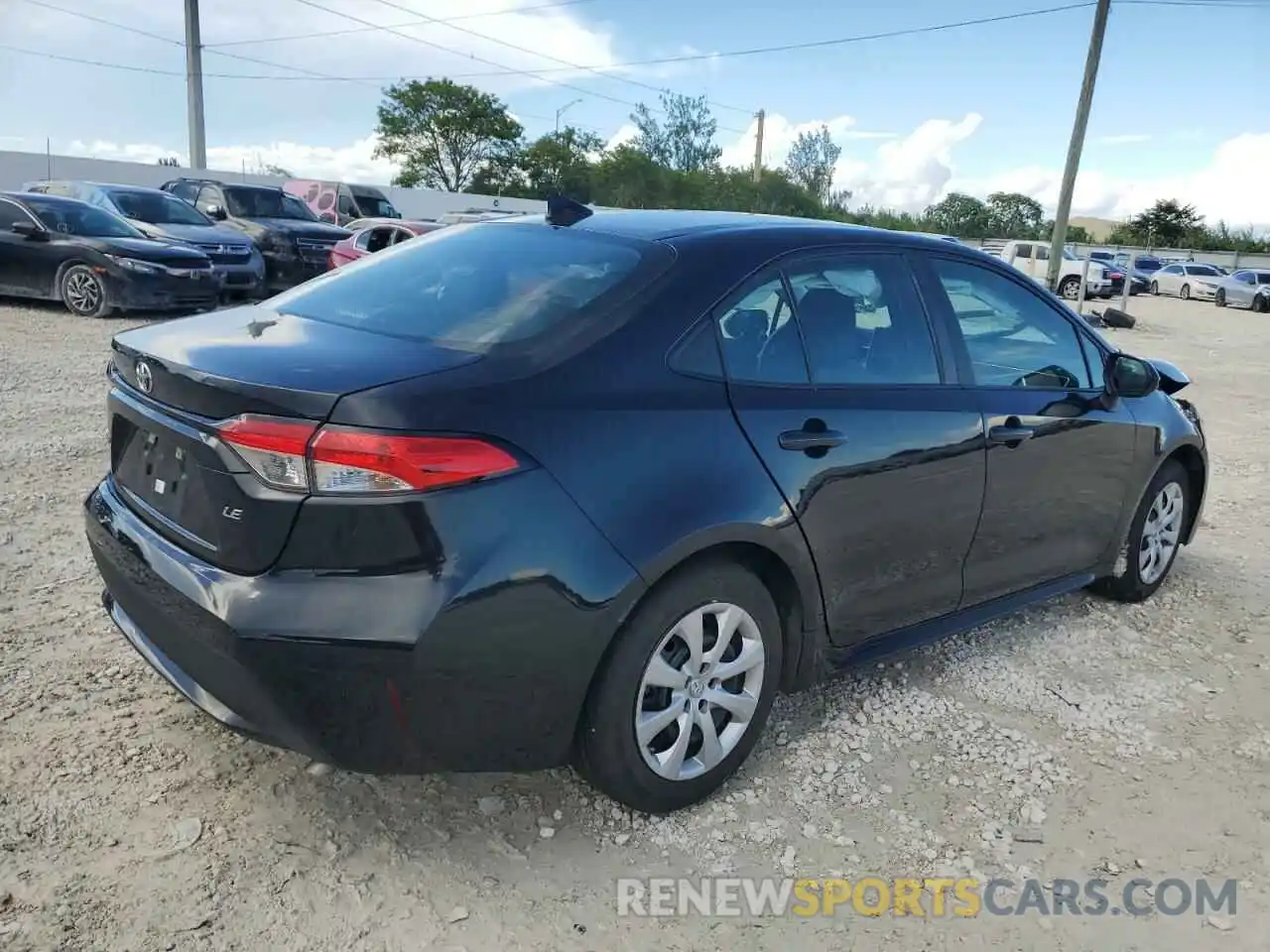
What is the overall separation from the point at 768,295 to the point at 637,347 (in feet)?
1.88

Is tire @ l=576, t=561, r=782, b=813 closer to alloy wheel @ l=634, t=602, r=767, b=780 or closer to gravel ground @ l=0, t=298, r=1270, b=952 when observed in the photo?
alloy wheel @ l=634, t=602, r=767, b=780

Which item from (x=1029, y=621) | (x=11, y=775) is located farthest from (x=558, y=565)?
(x=1029, y=621)

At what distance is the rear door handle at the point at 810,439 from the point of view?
276 centimetres

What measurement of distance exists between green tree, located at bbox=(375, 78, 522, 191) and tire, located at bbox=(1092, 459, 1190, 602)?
51.7 meters

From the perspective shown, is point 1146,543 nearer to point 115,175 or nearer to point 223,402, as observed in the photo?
point 223,402

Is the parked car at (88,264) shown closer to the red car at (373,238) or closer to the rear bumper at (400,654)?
the red car at (373,238)

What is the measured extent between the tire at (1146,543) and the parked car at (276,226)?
42.4 feet

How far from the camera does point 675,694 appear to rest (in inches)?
104

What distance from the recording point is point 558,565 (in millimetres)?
2270

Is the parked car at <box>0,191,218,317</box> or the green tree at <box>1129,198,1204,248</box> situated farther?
the green tree at <box>1129,198,1204,248</box>

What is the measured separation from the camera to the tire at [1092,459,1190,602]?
4.34 metres

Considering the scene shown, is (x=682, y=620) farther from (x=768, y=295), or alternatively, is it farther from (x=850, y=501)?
(x=768, y=295)

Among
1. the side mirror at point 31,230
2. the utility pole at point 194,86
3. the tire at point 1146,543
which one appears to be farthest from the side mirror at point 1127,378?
the utility pole at point 194,86

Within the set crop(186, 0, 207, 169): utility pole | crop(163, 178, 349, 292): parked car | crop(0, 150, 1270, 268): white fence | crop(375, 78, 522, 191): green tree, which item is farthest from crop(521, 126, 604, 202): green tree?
crop(163, 178, 349, 292): parked car
